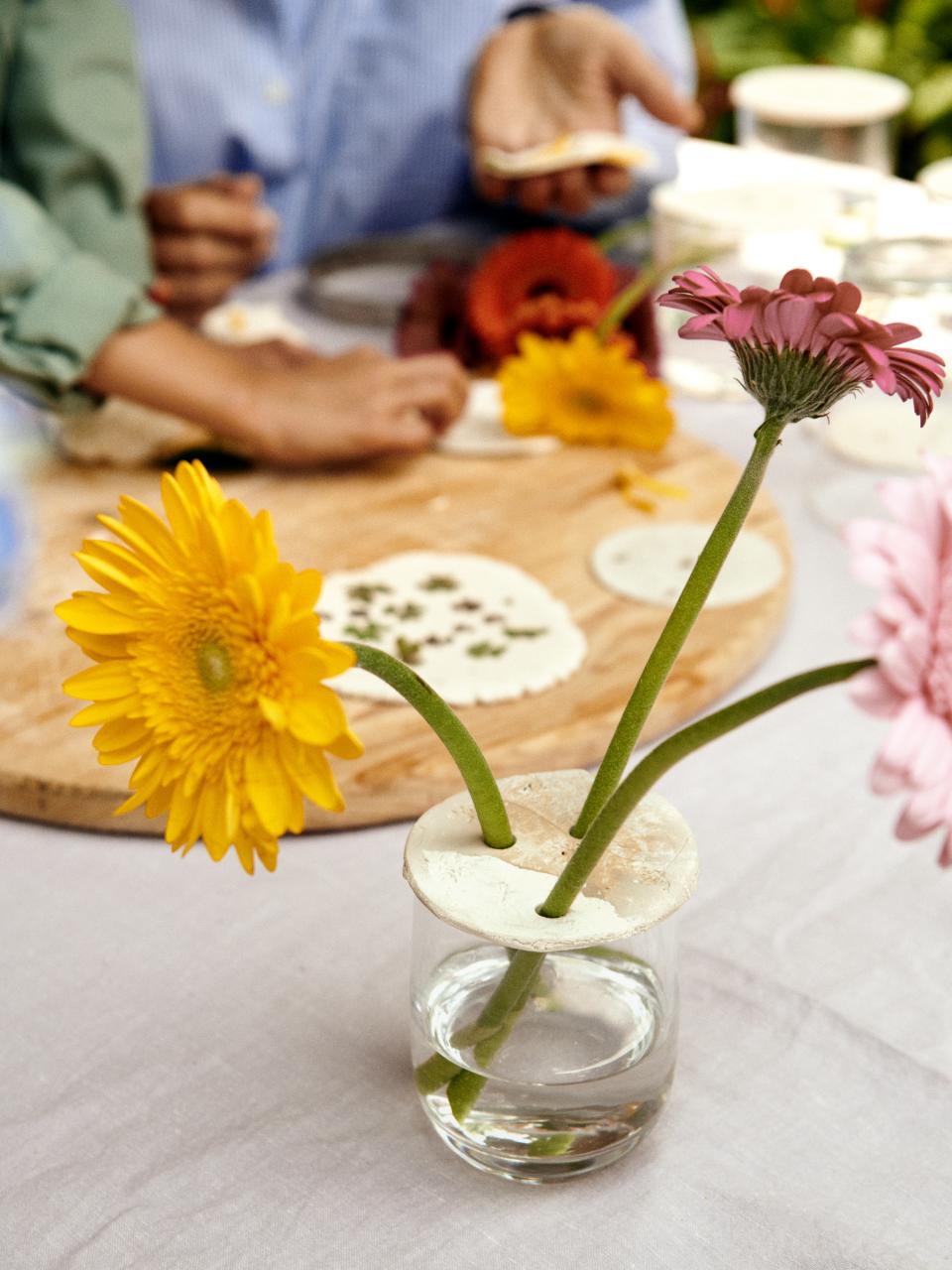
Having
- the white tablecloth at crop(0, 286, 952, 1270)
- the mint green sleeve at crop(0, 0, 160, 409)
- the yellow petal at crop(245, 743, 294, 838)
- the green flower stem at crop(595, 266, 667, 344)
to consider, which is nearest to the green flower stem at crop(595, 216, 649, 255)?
the green flower stem at crop(595, 266, 667, 344)

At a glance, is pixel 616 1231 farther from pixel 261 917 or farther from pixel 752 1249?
pixel 261 917

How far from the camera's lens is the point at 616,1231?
623mm

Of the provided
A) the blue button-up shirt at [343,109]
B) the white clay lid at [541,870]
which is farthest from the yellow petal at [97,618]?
the blue button-up shirt at [343,109]

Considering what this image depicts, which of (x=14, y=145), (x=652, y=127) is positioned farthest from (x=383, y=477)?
(x=652, y=127)

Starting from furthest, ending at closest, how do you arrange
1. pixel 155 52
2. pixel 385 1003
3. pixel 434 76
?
pixel 434 76 → pixel 155 52 → pixel 385 1003

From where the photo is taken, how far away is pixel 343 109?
6.20 ft

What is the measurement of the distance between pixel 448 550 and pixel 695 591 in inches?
26.3

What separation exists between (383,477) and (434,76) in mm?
811

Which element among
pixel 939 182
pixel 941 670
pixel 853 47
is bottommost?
pixel 853 47

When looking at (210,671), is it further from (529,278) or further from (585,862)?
(529,278)

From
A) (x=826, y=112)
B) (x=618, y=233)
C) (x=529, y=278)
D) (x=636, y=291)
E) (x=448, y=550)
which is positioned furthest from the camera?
(x=826, y=112)

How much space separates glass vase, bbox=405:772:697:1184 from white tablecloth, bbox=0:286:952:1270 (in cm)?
3

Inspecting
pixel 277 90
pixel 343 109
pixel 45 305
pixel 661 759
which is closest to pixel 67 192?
pixel 45 305

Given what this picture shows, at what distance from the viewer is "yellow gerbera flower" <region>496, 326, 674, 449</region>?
4.24 ft
